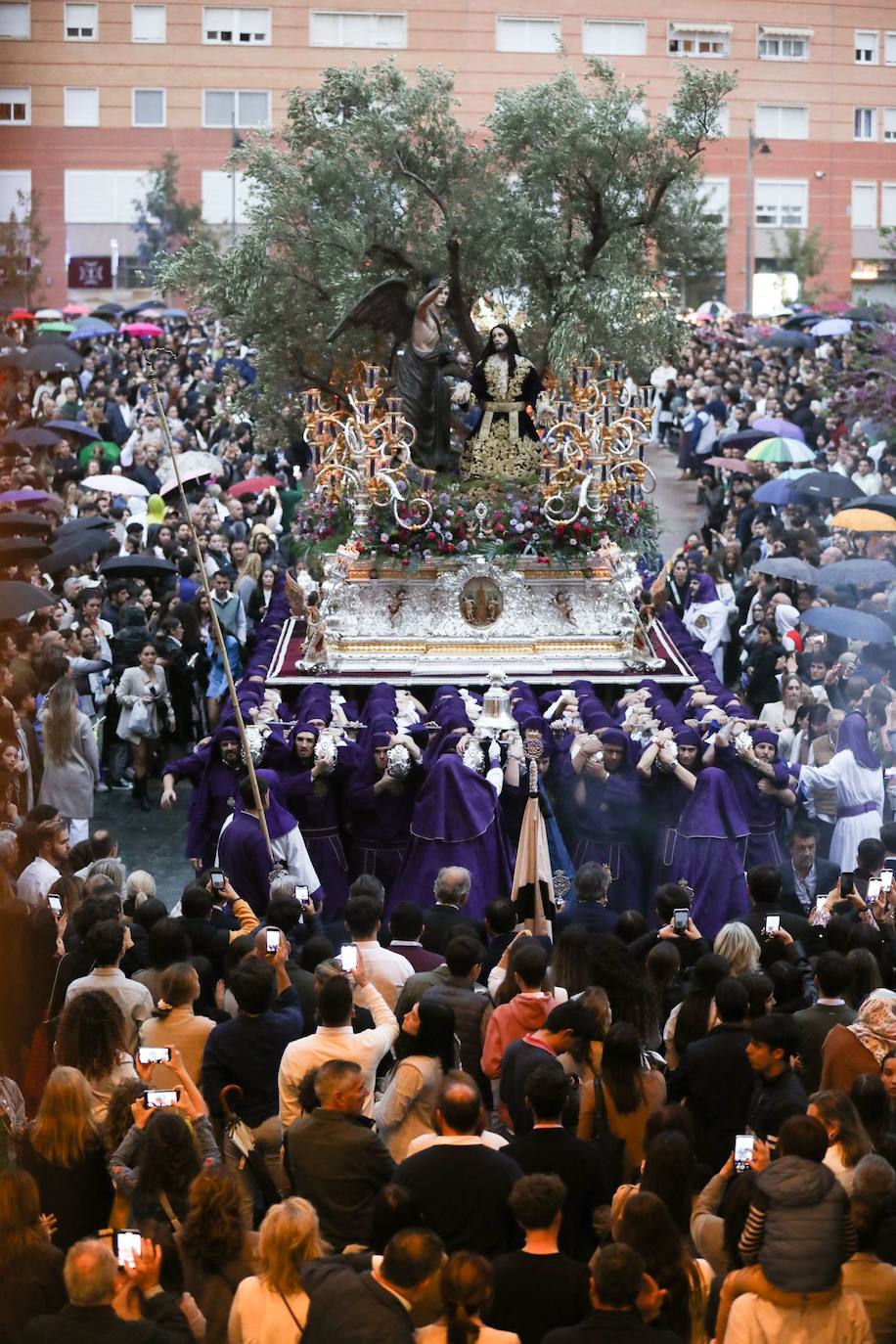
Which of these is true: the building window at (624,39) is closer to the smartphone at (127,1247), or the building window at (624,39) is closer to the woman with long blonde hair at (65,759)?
the woman with long blonde hair at (65,759)

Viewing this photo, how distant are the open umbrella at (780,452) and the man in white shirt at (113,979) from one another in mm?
15198

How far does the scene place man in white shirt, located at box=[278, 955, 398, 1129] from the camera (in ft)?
24.0

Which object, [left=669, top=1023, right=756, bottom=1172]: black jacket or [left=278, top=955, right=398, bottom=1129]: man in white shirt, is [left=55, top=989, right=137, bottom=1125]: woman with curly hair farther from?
[left=669, top=1023, right=756, bottom=1172]: black jacket

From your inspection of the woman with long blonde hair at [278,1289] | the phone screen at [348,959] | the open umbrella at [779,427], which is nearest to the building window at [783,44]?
the open umbrella at [779,427]

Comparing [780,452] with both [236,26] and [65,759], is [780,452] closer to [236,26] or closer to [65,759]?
[65,759]

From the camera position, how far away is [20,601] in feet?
47.1

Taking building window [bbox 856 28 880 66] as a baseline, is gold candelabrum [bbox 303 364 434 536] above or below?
below

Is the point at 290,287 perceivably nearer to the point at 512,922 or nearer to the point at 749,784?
the point at 749,784

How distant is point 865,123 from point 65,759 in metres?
24.0

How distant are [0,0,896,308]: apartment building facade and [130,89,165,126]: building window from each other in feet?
0.12

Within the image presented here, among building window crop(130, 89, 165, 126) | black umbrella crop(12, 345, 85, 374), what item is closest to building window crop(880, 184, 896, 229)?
building window crop(130, 89, 165, 126)

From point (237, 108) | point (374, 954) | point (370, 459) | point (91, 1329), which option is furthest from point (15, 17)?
point (91, 1329)

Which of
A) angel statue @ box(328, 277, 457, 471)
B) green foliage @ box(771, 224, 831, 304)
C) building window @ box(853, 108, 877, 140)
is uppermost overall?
building window @ box(853, 108, 877, 140)

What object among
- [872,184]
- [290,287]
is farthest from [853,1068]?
[872,184]
